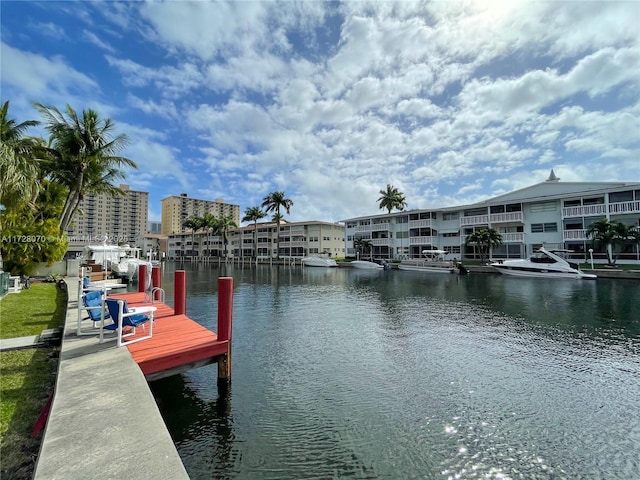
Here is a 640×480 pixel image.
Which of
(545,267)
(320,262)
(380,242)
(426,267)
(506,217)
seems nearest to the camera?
(545,267)

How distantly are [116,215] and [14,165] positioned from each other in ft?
556

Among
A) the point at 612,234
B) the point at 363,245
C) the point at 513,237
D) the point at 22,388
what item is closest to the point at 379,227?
the point at 363,245

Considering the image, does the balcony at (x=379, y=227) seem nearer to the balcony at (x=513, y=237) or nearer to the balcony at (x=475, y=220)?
the balcony at (x=475, y=220)

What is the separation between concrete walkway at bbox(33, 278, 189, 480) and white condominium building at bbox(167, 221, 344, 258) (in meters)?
65.4

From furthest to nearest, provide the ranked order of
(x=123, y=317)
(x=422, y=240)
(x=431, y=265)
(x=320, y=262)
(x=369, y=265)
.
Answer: (x=320, y=262) < (x=422, y=240) < (x=369, y=265) < (x=431, y=265) < (x=123, y=317)

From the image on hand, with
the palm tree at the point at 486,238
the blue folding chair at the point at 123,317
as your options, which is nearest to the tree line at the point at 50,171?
the blue folding chair at the point at 123,317

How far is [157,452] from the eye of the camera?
329cm

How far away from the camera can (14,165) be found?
1439 centimetres

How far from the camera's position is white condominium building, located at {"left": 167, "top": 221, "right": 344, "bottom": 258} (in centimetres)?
7800

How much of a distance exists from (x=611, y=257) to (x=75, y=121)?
54.1 meters

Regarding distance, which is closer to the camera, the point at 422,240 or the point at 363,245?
the point at 422,240

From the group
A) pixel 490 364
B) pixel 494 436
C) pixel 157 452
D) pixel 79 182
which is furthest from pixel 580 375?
pixel 79 182

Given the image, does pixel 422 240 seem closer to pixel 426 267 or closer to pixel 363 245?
pixel 426 267

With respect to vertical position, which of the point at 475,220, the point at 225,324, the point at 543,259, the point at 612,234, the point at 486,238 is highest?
the point at 475,220
